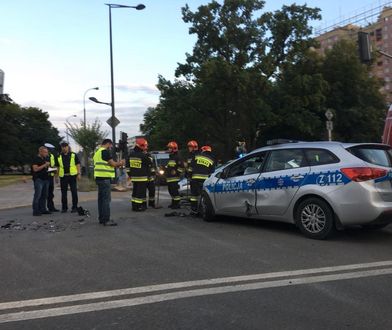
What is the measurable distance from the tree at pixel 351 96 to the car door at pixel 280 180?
94.4 feet

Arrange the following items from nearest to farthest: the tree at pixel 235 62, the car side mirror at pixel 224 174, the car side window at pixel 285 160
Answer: the car side window at pixel 285 160 < the car side mirror at pixel 224 174 < the tree at pixel 235 62

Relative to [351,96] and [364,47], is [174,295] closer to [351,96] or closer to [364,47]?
[364,47]

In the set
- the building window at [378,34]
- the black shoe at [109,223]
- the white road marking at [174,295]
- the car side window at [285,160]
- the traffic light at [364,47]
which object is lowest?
the white road marking at [174,295]

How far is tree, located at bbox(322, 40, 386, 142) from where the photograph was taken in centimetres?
3619

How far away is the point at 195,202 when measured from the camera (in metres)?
11.4

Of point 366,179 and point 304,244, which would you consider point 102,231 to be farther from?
point 366,179

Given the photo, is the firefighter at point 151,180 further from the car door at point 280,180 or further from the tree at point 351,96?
the tree at point 351,96

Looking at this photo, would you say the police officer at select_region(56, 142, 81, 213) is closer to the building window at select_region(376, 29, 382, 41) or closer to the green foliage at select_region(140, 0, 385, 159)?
the green foliage at select_region(140, 0, 385, 159)

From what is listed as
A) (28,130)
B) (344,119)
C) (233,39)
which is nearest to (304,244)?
(233,39)

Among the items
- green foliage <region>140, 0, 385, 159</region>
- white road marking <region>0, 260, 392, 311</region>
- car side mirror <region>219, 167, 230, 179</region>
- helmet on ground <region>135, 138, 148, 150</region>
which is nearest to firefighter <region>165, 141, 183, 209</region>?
helmet on ground <region>135, 138, 148, 150</region>

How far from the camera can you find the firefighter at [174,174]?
41.9 ft

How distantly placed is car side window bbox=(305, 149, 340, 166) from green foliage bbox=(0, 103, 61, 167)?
64342 mm

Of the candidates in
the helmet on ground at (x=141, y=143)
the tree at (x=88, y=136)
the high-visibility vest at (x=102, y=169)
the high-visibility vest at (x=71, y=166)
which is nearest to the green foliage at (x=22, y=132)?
the tree at (x=88, y=136)

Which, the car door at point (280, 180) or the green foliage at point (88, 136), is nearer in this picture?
the car door at point (280, 180)
